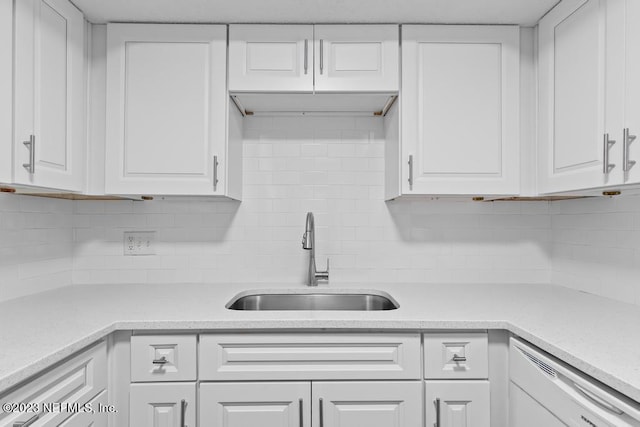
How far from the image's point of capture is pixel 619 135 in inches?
47.7

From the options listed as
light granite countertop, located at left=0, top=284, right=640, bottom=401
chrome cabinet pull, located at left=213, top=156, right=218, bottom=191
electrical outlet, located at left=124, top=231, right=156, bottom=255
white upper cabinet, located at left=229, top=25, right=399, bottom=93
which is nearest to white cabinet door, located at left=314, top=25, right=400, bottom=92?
white upper cabinet, located at left=229, top=25, right=399, bottom=93

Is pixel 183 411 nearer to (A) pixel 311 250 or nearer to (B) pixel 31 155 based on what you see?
(A) pixel 311 250

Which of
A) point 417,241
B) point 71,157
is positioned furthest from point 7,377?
point 417,241

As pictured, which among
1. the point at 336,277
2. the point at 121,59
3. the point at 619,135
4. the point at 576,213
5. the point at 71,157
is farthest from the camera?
the point at 336,277

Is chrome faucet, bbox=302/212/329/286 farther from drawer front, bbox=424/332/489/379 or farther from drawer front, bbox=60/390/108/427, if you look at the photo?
drawer front, bbox=60/390/108/427

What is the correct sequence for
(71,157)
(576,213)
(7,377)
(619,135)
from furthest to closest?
1. (576,213)
2. (71,157)
3. (619,135)
4. (7,377)

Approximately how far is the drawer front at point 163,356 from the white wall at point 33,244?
698 millimetres

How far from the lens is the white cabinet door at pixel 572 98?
1.29 m

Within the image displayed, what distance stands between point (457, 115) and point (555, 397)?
1.13 m

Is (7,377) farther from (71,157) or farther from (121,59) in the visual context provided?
(121,59)

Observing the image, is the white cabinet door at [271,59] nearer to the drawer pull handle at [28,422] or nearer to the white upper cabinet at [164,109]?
the white upper cabinet at [164,109]

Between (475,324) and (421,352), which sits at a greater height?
→ (475,324)

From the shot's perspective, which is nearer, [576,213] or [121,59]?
[121,59]

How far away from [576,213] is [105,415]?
216cm
